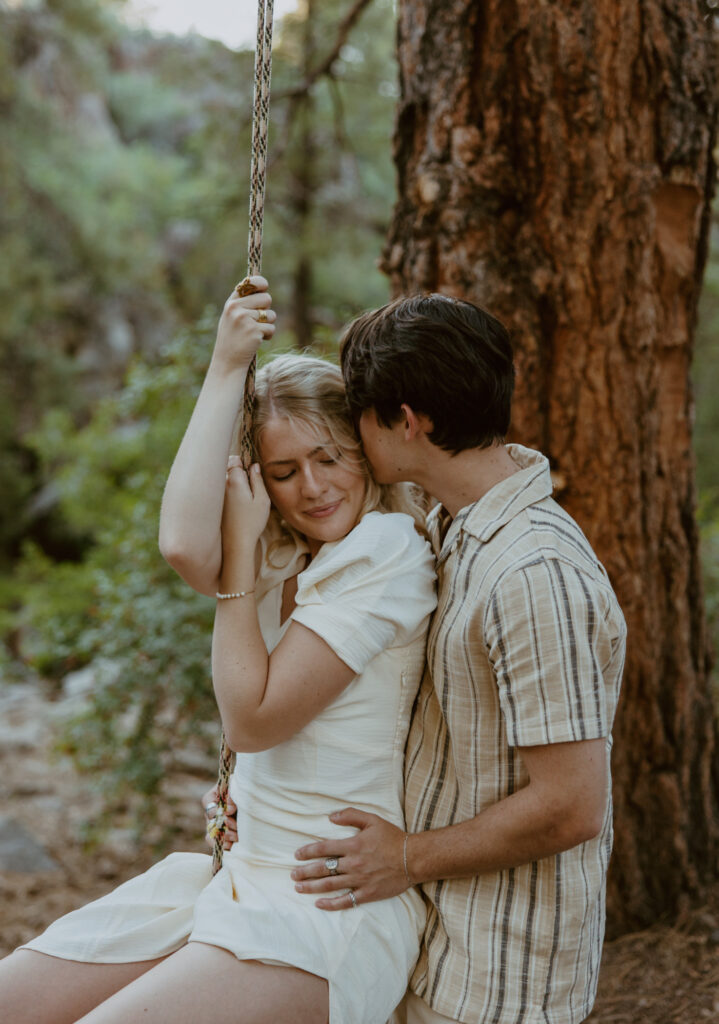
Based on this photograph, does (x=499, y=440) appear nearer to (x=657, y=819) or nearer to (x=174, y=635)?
(x=657, y=819)

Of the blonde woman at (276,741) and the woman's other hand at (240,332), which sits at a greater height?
the woman's other hand at (240,332)

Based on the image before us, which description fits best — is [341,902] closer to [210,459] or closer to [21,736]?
[210,459]

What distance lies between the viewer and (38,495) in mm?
11562

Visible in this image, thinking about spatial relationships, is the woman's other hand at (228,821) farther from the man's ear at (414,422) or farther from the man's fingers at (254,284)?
the man's fingers at (254,284)

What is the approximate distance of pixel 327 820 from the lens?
1594mm

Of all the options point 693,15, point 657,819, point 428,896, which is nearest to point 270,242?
point 693,15

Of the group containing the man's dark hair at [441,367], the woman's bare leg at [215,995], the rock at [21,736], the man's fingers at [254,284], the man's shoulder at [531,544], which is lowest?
the rock at [21,736]

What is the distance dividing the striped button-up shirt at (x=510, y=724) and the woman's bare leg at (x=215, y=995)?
28 cm

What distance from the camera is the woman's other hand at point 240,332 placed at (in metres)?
1.59

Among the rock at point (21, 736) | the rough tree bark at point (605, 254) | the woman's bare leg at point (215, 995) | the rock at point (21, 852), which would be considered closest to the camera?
the woman's bare leg at point (215, 995)

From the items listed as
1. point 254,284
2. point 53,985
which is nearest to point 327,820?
point 53,985

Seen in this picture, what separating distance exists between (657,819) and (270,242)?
261 inches

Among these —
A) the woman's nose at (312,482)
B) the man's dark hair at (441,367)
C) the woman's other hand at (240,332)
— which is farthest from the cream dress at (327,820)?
the woman's other hand at (240,332)

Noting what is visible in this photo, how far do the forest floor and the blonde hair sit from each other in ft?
4.58
